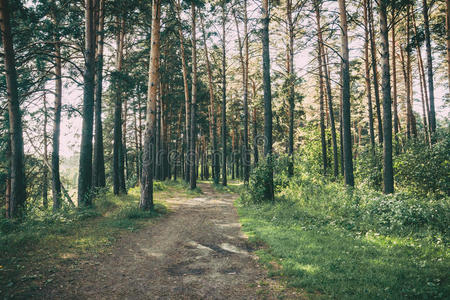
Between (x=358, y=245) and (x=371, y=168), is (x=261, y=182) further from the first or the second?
(x=371, y=168)

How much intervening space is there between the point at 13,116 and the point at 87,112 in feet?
7.87

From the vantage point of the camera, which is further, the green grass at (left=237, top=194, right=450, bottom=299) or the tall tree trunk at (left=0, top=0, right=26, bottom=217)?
the tall tree trunk at (left=0, top=0, right=26, bottom=217)

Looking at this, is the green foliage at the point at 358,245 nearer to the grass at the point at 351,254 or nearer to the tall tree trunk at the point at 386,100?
the grass at the point at 351,254

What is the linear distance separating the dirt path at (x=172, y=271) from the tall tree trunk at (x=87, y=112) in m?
4.24

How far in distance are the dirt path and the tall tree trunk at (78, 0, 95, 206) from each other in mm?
4243

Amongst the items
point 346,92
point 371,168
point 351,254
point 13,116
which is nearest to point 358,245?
point 351,254

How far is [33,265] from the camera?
4348 millimetres

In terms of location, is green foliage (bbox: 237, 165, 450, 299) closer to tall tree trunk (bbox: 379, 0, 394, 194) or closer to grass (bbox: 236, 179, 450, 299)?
grass (bbox: 236, 179, 450, 299)

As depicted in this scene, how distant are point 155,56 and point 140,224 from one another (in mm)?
7144

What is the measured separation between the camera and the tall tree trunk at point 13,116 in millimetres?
7895

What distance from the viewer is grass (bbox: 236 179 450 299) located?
356 centimetres

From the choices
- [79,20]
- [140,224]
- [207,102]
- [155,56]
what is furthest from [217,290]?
[207,102]

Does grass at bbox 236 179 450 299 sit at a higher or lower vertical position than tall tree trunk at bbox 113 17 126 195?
lower

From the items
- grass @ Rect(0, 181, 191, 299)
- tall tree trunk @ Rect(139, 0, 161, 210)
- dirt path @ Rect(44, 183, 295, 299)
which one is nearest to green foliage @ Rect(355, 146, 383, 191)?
dirt path @ Rect(44, 183, 295, 299)
